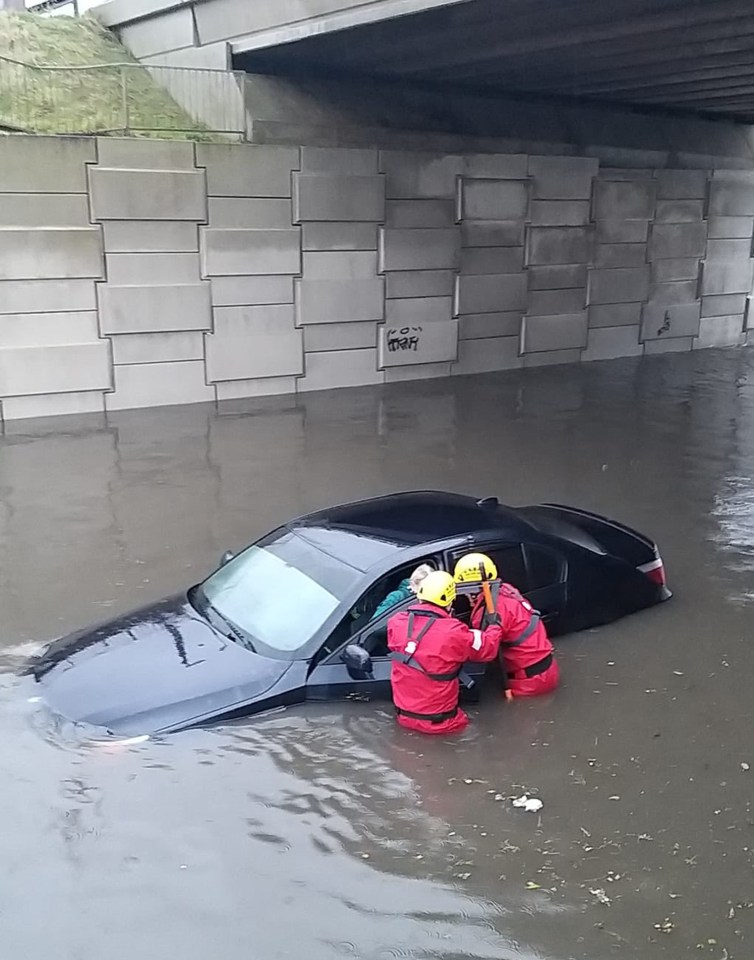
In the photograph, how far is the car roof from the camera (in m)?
6.07

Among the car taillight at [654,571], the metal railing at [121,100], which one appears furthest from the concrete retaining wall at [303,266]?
the car taillight at [654,571]

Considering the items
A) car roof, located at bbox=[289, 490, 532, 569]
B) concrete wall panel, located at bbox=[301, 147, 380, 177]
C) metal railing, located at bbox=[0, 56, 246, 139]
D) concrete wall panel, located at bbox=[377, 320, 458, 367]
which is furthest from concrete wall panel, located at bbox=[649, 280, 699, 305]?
car roof, located at bbox=[289, 490, 532, 569]

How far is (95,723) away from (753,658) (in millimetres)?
4506

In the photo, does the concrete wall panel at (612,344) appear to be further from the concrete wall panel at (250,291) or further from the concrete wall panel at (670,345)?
the concrete wall panel at (250,291)

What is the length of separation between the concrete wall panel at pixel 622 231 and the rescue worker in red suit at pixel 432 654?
1604cm

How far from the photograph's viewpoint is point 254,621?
588 cm

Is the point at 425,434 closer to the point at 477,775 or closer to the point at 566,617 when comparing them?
the point at 566,617

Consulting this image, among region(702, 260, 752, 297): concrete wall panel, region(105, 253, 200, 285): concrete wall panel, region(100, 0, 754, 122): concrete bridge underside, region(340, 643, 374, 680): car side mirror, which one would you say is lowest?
region(340, 643, 374, 680): car side mirror

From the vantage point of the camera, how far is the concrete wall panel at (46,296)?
1361cm

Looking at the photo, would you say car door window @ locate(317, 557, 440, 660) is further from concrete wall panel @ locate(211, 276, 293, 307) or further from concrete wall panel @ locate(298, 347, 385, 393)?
concrete wall panel @ locate(298, 347, 385, 393)

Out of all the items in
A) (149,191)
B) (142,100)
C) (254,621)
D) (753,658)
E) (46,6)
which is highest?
(46,6)

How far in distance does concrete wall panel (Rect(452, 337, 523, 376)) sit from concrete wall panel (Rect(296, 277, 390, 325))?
2135 millimetres

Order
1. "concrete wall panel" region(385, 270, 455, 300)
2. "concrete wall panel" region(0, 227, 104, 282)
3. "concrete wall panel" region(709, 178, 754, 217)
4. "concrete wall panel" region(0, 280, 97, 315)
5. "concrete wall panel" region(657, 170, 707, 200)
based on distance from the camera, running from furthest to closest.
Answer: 1. "concrete wall panel" region(709, 178, 754, 217)
2. "concrete wall panel" region(657, 170, 707, 200)
3. "concrete wall panel" region(385, 270, 455, 300)
4. "concrete wall panel" region(0, 280, 97, 315)
5. "concrete wall panel" region(0, 227, 104, 282)

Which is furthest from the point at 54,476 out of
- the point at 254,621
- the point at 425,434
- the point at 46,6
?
the point at 46,6
